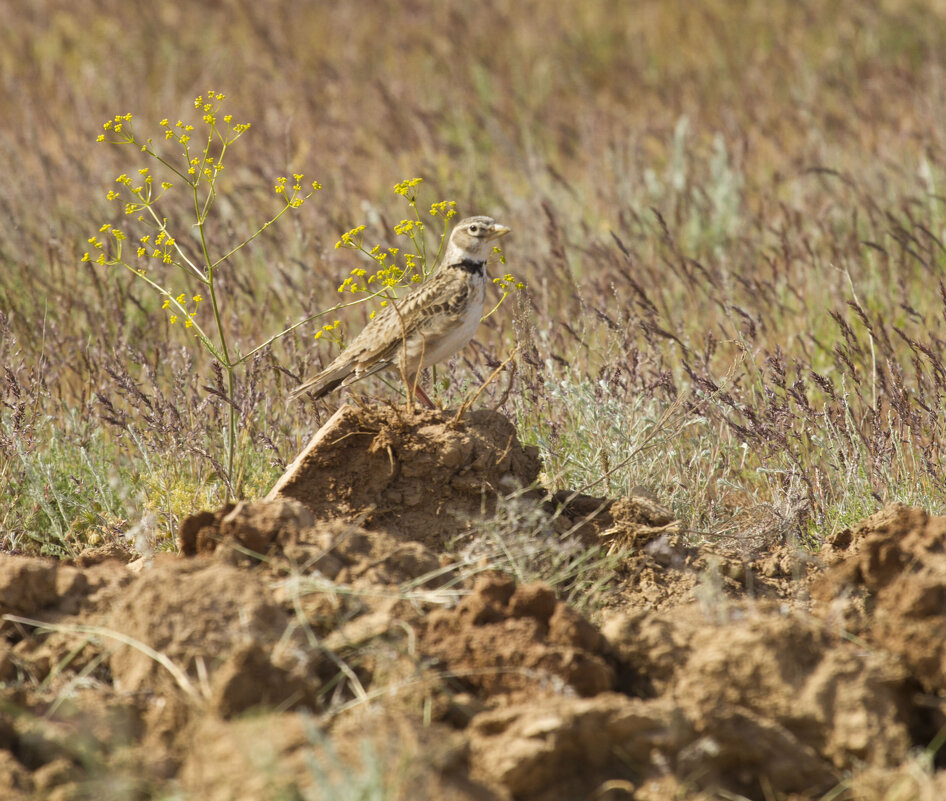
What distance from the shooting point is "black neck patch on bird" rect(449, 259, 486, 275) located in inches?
210

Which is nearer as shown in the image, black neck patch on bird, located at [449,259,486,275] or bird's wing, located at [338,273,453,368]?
bird's wing, located at [338,273,453,368]

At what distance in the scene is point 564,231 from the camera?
7562 mm

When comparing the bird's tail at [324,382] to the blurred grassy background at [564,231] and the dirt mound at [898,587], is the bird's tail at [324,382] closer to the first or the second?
the blurred grassy background at [564,231]

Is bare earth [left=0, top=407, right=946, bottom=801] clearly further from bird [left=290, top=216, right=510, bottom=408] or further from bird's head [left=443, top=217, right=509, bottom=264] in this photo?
bird's head [left=443, top=217, right=509, bottom=264]

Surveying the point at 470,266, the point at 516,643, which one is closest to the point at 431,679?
the point at 516,643

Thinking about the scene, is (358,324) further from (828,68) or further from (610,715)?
(828,68)

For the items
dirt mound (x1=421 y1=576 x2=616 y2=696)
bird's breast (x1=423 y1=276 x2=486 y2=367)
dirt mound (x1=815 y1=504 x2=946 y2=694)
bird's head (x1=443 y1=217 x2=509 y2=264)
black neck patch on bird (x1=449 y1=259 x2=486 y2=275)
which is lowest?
dirt mound (x1=815 y1=504 x2=946 y2=694)

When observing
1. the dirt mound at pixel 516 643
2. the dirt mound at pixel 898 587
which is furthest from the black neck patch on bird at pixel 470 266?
the dirt mound at pixel 516 643

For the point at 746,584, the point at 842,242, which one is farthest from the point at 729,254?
the point at 746,584

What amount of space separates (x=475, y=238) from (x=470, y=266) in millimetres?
134

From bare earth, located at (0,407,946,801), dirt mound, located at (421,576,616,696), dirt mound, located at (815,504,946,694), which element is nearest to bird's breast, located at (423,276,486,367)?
bare earth, located at (0,407,946,801)

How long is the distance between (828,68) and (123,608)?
10885 millimetres

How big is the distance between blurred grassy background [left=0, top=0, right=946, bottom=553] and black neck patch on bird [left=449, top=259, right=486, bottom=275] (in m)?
0.32

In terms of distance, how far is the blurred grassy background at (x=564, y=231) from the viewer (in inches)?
183
